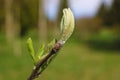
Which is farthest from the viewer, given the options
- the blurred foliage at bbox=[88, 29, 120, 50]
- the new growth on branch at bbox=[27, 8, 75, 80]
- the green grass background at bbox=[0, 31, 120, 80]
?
the blurred foliage at bbox=[88, 29, 120, 50]

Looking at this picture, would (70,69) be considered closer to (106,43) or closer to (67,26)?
(67,26)

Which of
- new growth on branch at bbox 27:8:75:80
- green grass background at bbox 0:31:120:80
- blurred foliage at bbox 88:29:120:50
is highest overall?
new growth on branch at bbox 27:8:75:80

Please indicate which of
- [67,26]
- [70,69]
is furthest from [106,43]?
[67,26]

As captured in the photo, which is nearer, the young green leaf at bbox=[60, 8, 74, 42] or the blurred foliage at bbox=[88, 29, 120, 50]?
the young green leaf at bbox=[60, 8, 74, 42]

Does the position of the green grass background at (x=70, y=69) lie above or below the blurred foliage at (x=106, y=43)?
above

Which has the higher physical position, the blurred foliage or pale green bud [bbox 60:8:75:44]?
pale green bud [bbox 60:8:75:44]

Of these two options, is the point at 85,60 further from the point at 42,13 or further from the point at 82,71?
the point at 42,13

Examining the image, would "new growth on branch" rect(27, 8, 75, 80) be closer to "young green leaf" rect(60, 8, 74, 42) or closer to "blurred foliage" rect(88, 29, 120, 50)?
"young green leaf" rect(60, 8, 74, 42)

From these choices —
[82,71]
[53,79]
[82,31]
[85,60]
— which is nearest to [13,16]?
[85,60]

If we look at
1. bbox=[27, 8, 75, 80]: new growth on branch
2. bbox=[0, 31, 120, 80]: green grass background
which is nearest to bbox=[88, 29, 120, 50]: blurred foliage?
bbox=[0, 31, 120, 80]: green grass background

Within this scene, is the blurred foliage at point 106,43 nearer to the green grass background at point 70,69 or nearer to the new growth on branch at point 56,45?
the green grass background at point 70,69

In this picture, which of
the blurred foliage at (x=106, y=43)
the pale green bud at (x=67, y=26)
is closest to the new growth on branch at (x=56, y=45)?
the pale green bud at (x=67, y=26)
